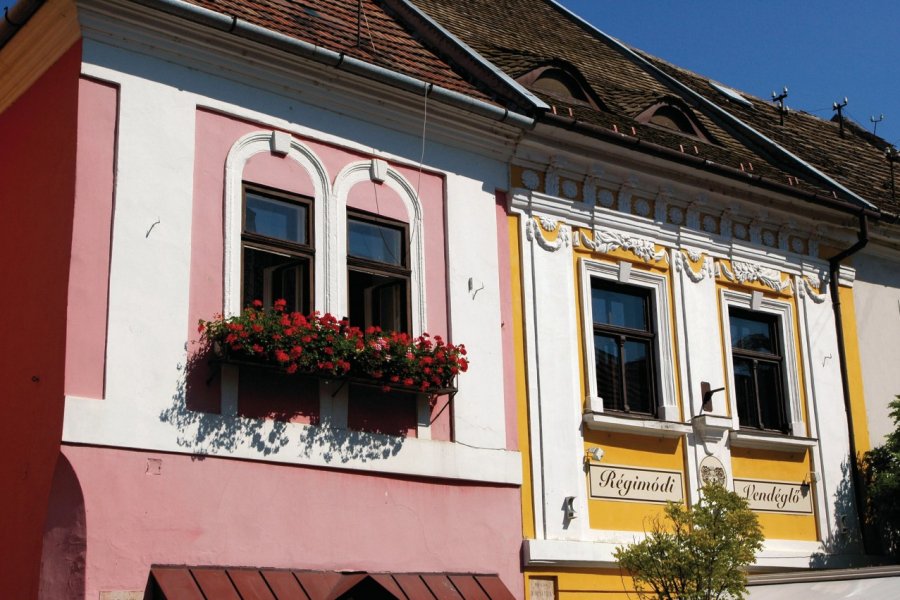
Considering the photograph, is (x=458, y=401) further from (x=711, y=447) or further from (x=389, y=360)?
(x=711, y=447)

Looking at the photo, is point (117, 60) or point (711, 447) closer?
point (117, 60)

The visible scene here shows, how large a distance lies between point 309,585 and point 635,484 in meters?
3.96

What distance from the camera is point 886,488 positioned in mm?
14570

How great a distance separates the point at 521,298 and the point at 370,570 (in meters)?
3.30

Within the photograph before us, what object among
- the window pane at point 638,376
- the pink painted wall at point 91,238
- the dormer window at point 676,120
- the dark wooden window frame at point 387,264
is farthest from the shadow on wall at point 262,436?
the dormer window at point 676,120

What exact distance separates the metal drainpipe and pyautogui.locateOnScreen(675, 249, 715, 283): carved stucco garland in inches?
78.5

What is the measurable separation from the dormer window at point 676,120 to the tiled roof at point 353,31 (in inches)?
123

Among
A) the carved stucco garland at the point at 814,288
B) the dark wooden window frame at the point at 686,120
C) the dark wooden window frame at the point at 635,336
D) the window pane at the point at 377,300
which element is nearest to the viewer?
the window pane at the point at 377,300

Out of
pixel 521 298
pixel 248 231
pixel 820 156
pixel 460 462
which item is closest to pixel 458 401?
pixel 460 462

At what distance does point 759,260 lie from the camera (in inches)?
597

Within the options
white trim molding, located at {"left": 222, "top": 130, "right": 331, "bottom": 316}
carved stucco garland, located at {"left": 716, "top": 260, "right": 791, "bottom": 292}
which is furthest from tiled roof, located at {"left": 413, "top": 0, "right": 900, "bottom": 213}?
white trim molding, located at {"left": 222, "top": 130, "right": 331, "bottom": 316}

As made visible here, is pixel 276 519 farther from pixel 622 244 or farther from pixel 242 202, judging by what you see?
pixel 622 244

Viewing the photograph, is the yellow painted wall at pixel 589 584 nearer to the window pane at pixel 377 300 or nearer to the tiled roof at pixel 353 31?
the window pane at pixel 377 300

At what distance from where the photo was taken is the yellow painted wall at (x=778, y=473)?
14156mm
